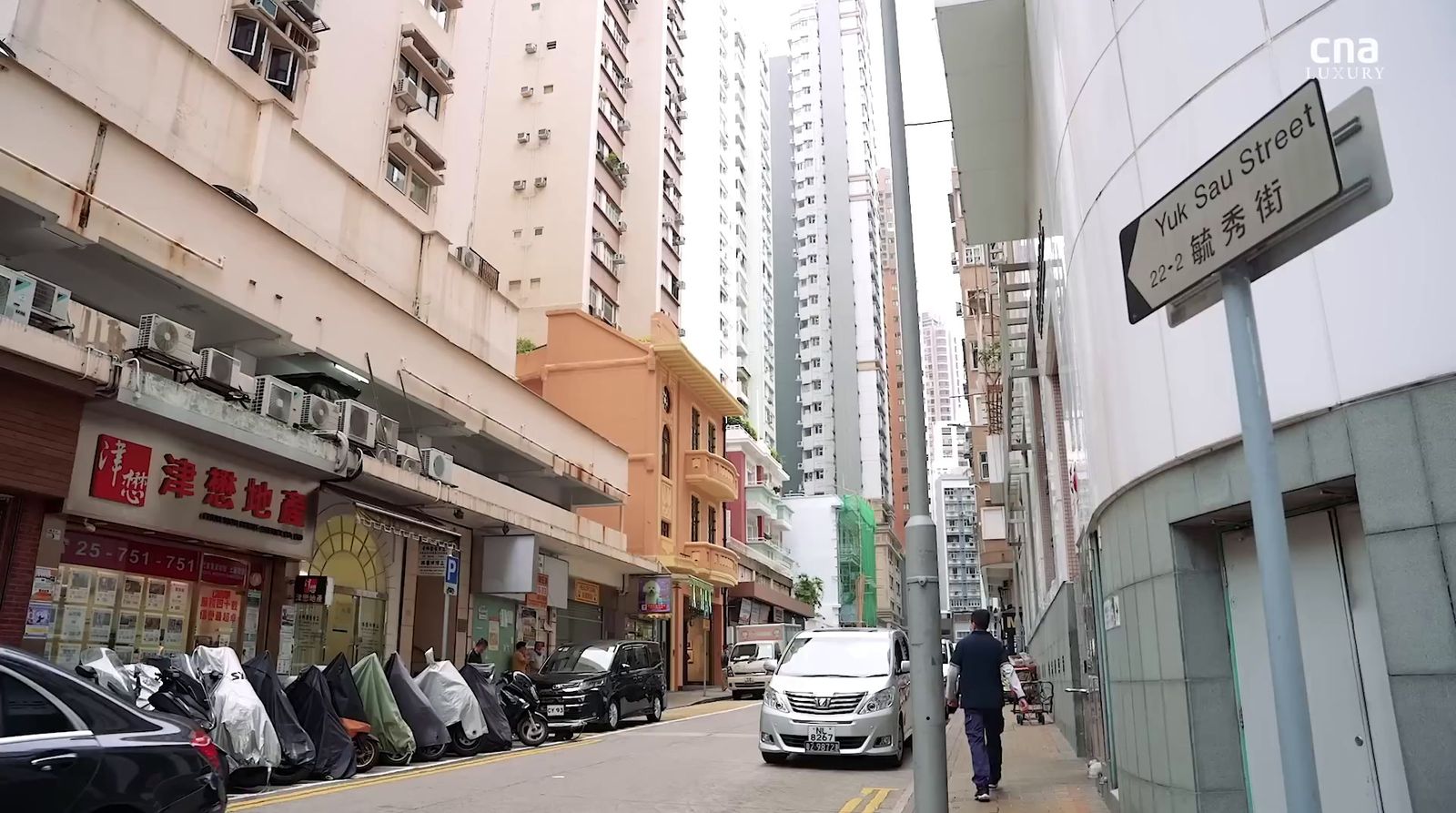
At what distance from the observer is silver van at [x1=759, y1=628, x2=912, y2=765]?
11758 millimetres

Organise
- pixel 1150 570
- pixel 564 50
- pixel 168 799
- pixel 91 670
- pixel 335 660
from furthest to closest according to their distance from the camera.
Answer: pixel 564 50 < pixel 335 660 < pixel 91 670 < pixel 1150 570 < pixel 168 799

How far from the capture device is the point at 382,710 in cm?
1262

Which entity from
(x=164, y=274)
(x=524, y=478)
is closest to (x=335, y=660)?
(x=164, y=274)

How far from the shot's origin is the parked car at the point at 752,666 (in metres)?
A: 31.9

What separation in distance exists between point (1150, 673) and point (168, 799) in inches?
235

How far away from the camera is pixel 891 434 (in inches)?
4368

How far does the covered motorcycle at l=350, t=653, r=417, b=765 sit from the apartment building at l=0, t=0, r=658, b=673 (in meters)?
3.27

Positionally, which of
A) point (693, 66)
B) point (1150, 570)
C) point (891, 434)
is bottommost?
point (1150, 570)

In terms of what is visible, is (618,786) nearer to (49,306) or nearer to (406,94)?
(49,306)

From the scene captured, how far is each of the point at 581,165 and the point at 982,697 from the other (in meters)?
37.7

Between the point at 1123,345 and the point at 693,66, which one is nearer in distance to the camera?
the point at 1123,345

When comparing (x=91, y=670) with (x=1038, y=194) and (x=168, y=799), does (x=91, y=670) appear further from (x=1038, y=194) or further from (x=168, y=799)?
(x=1038, y=194)

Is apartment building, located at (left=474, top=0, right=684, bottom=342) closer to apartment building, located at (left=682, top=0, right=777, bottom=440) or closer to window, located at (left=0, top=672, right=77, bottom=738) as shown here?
apartment building, located at (left=682, top=0, right=777, bottom=440)

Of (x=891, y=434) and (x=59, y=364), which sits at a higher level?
(x=891, y=434)
